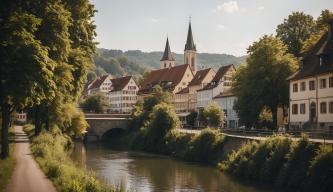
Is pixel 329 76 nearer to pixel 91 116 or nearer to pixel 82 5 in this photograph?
pixel 82 5

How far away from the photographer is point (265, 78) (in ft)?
185

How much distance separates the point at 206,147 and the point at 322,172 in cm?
2377

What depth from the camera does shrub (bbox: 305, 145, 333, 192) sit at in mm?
27547

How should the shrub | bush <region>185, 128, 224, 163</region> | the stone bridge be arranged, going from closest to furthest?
the shrub → bush <region>185, 128, 224, 163</region> → the stone bridge

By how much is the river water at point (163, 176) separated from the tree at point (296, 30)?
24.9 m

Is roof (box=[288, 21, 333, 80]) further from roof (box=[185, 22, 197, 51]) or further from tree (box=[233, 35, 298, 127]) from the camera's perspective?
roof (box=[185, 22, 197, 51])

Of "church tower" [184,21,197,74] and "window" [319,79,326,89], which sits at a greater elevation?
"church tower" [184,21,197,74]

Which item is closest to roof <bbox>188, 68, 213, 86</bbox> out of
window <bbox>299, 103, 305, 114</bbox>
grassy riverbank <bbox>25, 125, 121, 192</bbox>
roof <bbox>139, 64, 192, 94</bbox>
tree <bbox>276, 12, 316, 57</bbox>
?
roof <bbox>139, 64, 192, 94</bbox>

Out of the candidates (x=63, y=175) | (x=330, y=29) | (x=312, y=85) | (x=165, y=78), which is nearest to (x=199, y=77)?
(x=165, y=78)

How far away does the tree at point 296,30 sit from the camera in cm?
6719

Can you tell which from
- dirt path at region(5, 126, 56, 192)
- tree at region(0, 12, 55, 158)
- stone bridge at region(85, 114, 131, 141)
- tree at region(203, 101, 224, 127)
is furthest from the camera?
stone bridge at region(85, 114, 131, 141)

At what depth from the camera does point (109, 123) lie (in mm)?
89250

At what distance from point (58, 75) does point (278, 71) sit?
101ft

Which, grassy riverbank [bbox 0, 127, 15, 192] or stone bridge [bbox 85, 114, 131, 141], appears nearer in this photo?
grassy riverbank [bbox 0, 127, 15, 192]
